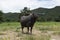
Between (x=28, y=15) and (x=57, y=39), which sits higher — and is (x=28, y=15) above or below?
above

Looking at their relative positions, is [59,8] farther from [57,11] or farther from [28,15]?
[28,15]

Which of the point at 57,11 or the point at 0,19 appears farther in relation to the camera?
the point at 57,11

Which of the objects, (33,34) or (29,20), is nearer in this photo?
(33,34)

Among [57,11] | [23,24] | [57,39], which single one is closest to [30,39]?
[57,39]

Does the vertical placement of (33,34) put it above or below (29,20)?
below

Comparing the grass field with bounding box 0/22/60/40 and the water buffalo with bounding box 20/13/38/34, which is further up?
the water buffalo with bounding box 20/13/38/34

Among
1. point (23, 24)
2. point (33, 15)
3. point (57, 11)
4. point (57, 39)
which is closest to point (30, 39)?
point (57, 39)

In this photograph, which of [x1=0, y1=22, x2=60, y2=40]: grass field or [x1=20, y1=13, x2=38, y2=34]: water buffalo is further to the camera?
[x1=20, y1=13, x2=38, y2=34]: water buffalo

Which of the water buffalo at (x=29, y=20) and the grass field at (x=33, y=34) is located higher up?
the water buffalo at (x=29, y=20)

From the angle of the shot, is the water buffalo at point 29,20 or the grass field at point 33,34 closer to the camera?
the grass field at point 33,34

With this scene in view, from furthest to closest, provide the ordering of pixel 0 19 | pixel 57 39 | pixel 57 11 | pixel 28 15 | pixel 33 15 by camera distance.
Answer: pixel 57 11, pixel 0 19, pixel 28 15, pixel 33 15, pixel 57 39

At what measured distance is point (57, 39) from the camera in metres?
13.4

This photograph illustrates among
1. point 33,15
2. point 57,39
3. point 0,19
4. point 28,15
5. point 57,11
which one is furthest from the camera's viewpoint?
point 57,11

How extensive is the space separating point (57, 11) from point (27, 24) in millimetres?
85250
